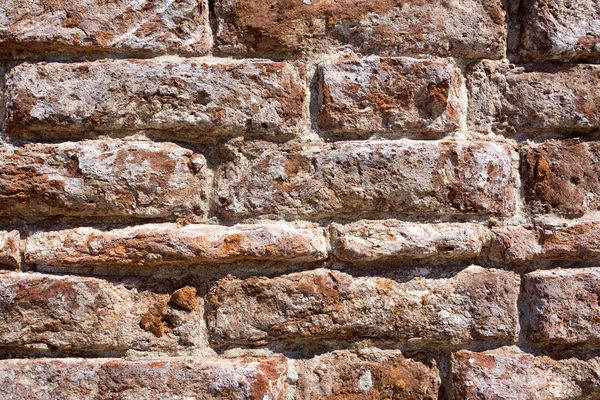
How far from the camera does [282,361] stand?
960mm

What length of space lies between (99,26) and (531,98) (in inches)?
29.9

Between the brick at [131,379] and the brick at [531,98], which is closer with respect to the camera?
the brick at [131,379]

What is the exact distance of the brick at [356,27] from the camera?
0.98 metres

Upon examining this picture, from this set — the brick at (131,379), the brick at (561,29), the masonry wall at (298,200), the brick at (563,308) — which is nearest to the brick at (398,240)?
the masonry wall at (298,200)

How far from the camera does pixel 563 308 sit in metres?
1.01

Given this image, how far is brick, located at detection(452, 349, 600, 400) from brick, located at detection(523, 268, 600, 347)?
43mm

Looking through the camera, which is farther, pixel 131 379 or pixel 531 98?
pixel 531 98

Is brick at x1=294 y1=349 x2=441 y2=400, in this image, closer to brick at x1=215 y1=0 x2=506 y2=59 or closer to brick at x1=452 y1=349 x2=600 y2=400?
brick at x1=452 y1=349 x2=600 y2=400

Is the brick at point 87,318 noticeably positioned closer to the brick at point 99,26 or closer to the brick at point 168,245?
the brick at point 168,245

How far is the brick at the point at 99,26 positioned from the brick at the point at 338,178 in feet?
0.70

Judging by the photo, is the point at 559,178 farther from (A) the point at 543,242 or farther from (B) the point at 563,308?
(B) the point at 563,308

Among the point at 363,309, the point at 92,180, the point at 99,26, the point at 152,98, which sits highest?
the point at 99,26

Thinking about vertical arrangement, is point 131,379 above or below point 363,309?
Result: below

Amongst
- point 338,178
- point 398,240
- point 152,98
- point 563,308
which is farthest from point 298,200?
point 563,308
